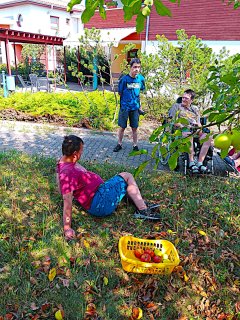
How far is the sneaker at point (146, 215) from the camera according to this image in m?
3.65

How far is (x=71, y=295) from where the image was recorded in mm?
2566

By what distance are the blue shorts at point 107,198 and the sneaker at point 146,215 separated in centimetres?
30

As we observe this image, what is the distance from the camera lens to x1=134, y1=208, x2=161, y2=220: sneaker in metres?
3.65

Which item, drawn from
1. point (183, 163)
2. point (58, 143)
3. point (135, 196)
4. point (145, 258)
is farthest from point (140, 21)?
point (58, 143)

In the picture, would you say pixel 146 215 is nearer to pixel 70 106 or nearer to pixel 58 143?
pixel 58 143

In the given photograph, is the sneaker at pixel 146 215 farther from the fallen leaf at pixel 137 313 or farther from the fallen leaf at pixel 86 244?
the fallen leaf at pixel 137 313

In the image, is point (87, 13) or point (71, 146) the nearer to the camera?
point (87, 13)

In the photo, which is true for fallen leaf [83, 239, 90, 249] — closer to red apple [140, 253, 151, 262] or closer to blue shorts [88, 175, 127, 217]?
blue shorts [88, 175, 127, 217]

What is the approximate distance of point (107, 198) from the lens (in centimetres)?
352

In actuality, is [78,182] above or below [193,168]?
above

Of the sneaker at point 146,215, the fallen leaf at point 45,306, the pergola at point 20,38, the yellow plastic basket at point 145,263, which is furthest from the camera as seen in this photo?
the pergola at point 20,38

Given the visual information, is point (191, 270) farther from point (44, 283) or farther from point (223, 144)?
point (223, 144)

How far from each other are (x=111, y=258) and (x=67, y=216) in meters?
0.68

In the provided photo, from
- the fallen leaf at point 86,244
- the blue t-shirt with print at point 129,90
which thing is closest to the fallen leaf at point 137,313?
the fallen leaf at point 86,244
